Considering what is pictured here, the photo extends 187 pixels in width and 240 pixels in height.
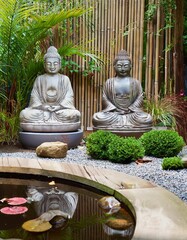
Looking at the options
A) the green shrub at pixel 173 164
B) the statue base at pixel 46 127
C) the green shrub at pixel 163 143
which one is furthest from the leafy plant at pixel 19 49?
the green shrub at pixel 173 164

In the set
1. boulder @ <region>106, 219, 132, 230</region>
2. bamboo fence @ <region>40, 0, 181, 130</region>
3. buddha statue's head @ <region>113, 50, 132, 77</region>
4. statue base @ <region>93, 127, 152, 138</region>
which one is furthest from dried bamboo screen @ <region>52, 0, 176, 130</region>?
boulder @ <region>106, 219, 132, 230</region>

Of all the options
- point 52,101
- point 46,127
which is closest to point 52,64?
point 52,101

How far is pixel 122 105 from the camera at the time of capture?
5.18 metres

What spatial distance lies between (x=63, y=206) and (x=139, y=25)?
14.5 feet

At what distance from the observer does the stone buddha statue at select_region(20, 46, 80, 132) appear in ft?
15.5

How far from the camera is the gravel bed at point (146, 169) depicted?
9.59ft

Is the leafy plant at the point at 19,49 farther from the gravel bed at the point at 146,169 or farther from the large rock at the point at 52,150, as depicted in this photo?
the large rock at the point at 52,150

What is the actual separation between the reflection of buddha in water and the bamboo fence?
353cm

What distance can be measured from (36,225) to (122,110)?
3.15m

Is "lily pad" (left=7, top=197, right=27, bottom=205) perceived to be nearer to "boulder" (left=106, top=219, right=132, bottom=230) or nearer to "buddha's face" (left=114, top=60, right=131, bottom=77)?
"boulder" (left=106, top=219, right=132, bottom=230)

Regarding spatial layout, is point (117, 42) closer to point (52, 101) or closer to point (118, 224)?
point (52, 101)

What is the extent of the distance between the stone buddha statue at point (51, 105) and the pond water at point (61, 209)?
1.41 m

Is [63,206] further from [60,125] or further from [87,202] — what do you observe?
[60,125]

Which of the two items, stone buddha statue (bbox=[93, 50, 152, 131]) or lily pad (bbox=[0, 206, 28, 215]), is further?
stone buddha statue (bbox=[93, 50, 152, 131])
